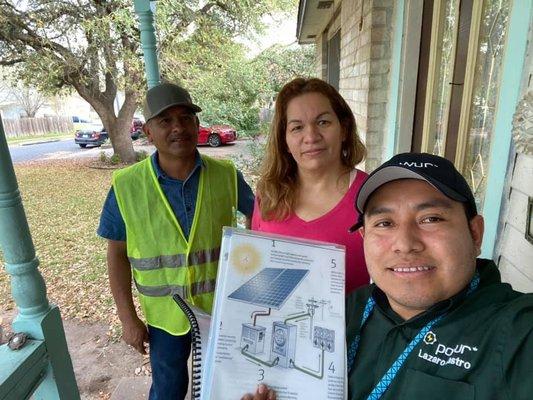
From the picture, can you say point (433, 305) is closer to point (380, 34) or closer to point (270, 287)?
point (270, 287)

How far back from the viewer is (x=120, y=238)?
181 centimetres

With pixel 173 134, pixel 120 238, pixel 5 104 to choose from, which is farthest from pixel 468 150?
A: pixel 5 104

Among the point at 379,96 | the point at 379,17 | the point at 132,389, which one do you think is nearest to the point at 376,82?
the point at 379,96

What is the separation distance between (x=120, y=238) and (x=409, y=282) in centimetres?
136

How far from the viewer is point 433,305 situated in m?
1.02

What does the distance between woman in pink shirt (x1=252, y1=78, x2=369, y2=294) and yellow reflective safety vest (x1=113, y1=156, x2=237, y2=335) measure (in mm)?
286

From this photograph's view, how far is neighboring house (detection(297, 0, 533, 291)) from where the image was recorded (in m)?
1.35

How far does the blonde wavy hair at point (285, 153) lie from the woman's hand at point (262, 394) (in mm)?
732

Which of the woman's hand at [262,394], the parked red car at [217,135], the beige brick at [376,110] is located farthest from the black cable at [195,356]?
the parked red car at [217,135]

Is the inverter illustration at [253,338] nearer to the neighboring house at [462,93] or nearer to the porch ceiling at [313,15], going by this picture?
the neighboring house at [462,93]

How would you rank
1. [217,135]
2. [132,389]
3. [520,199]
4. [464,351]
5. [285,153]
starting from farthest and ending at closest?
[217,135]
[132,389]
[285,153]
[520,199]
[464,351]

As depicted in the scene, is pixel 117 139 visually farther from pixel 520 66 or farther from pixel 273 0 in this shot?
pixel 520 66

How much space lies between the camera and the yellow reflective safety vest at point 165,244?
1.78m

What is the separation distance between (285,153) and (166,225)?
26.4 inches
